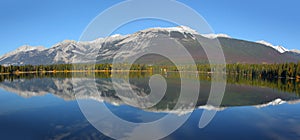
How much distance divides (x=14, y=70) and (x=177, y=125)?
12078 centimetres

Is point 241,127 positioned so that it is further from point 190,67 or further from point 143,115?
point 190,67

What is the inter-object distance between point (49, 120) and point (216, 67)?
118 meters

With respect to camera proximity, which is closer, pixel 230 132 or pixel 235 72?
pixel 230 132

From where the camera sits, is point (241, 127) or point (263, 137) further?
point (241, 127)

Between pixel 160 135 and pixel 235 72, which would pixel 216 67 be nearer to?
pixel 235 72

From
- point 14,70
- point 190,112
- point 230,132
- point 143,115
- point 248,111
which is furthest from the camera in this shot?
point 14,70

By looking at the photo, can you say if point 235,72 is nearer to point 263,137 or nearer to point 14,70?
point 14,70

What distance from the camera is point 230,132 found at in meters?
13.1

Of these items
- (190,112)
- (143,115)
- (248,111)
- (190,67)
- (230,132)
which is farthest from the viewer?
(190,67)

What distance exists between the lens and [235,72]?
124 metres

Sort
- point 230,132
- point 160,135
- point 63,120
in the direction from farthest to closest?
point 63,120
point 230,132
point 160,135

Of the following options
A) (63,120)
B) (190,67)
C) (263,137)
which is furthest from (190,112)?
(190,67)

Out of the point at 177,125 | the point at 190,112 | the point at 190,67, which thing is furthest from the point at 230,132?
the point at 190,67

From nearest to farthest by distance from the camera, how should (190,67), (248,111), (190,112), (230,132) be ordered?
(230,132) < (190,112) < (248,111) < (190,67)
